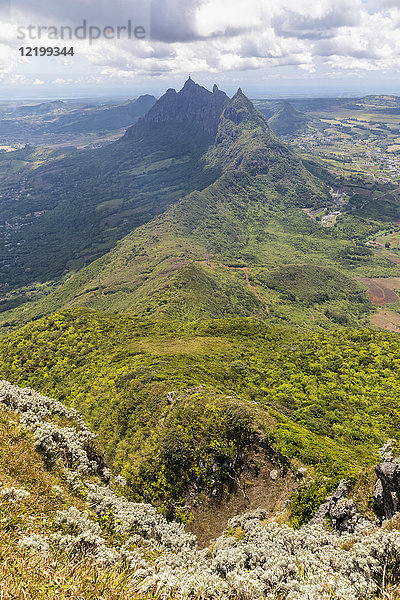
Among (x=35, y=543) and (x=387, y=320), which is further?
(x=387, y=320)

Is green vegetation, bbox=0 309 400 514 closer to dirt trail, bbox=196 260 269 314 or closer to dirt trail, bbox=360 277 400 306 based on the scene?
dirt trail, bbox=196 260 269 314

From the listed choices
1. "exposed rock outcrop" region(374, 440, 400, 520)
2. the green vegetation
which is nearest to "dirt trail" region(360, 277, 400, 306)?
the green vegetation

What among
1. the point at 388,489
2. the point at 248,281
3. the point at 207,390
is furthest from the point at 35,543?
the point at 248,281

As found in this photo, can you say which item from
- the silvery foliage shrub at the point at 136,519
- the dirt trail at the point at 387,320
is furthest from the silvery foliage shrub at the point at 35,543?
the dirt trail at the point at 387,320

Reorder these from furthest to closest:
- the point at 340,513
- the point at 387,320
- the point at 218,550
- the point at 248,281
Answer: the point at 248,281
the point at 387,320
the point at 340,513
the point at 218,550

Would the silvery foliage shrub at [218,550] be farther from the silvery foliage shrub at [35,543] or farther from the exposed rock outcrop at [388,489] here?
the exposed rock outcrop at [388,489]

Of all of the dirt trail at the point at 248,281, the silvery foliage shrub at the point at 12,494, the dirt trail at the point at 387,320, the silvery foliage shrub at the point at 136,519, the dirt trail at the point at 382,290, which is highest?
the silvery foliage shrub at the point at 12,494

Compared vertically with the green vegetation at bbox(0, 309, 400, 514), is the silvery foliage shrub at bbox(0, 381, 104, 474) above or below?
above

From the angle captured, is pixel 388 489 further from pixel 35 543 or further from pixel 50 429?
pixel 50 429

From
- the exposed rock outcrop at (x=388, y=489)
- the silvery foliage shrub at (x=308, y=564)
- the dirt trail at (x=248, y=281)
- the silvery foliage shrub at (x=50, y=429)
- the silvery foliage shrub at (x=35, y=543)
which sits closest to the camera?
the silvery foliage shrub at (x=35, y=543)
